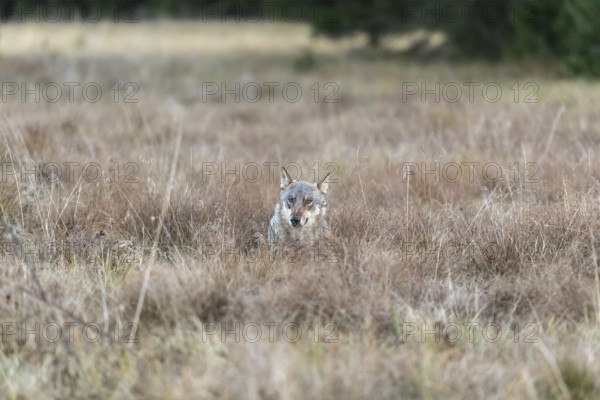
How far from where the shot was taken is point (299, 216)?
5172mm

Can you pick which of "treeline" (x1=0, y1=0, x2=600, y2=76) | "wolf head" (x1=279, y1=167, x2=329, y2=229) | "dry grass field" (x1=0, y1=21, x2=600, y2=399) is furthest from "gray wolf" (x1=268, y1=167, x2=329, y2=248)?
"treeline" (x1=0, y1=0, x2=600, y2=76)

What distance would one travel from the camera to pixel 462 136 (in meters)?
8.84

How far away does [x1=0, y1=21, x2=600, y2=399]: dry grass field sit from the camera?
11.3 feet

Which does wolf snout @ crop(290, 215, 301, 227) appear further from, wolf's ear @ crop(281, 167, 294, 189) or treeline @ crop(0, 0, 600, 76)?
treeline @ crop(0, 0, 600, 76)

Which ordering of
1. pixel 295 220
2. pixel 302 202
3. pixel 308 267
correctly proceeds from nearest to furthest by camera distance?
pixel 308 267 < pixel 295 220 < pixel 302 202

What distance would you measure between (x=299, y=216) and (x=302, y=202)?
23 centimetres

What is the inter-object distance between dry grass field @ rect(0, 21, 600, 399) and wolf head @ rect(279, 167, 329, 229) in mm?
181

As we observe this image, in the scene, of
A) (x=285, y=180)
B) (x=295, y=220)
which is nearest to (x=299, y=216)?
(x=295, y=220)

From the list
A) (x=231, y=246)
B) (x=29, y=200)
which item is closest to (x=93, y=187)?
(x=29, y=200)

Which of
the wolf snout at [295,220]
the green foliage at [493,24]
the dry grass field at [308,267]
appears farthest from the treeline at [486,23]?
the wolf snout at [295,220]

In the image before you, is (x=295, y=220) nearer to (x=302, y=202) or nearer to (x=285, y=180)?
(x=302, y=202)

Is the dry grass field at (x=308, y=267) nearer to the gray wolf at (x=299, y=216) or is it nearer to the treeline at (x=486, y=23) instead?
the gray wolf at (x=299, y=216)

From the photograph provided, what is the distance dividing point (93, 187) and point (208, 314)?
2466 mm

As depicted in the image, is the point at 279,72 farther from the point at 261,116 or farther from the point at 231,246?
the point at 231,246
